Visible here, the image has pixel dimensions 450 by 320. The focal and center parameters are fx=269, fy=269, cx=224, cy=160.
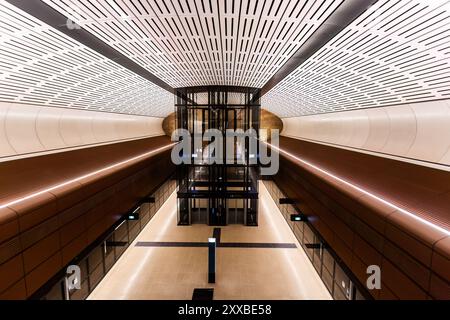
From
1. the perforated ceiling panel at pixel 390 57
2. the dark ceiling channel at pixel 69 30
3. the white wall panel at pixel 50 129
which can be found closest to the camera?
the perforated ceiling panel at pixel 390 57

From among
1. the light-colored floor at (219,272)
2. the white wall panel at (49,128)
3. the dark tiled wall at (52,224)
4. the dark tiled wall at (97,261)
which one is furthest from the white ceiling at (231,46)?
the light-colored floor at (219,272)

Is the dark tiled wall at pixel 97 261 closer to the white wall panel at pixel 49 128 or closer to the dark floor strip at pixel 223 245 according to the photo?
the dark floor strip at pixel 223 245

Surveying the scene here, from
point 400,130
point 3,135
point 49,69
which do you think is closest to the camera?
point 49,69

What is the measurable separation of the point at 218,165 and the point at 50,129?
7.71m

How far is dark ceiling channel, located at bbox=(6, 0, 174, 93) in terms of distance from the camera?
15.9 feet

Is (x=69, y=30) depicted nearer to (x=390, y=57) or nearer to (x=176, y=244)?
(x=390, y=57)

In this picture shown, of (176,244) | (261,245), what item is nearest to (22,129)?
(176,244)

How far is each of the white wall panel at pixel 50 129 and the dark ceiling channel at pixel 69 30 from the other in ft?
12.6

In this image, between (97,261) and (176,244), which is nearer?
(97,261)

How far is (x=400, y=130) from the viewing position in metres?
9.41

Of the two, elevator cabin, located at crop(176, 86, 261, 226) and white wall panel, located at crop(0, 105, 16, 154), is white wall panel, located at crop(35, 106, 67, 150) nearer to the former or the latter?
white wall panel, located at crop(0, 105, 16, 154)

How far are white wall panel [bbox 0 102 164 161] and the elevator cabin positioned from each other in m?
5.14

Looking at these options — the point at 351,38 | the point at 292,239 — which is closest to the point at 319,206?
the point at 292,239

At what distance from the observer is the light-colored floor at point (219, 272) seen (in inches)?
318
